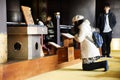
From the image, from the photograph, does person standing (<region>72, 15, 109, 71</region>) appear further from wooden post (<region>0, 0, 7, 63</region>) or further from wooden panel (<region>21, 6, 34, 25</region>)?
wooden post (<region>0, 0, 7, 63</region>)

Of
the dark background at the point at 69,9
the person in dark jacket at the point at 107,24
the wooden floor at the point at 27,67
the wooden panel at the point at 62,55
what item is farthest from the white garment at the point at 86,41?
the dark background at the point at 69,9

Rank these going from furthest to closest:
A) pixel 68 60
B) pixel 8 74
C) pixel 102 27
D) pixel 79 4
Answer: pixel 79 4 → pixel 102 27 → pixel 68 60 → pixel 8 74

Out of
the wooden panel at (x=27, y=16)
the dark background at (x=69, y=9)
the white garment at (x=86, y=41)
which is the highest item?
the dark background at (x=69, y=9)

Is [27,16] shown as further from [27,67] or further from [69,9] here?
[69,9]

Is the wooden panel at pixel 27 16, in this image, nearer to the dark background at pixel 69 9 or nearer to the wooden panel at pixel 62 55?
the wooden panel at pixel 62 55

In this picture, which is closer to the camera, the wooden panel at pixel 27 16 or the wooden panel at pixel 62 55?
the wooden panel at pixel 27 16

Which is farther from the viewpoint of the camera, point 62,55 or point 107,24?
point 107,24

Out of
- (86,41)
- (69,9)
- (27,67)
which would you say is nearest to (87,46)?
(86,41)

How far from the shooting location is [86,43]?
5559 mm

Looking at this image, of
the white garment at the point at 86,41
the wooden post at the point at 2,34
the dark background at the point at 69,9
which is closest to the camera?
the wooden post at the point at 2,34

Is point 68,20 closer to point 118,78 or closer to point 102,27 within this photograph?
point 102,27

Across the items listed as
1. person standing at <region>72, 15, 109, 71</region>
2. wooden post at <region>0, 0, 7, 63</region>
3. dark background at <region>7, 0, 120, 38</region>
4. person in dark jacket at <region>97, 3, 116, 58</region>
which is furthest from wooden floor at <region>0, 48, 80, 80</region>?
dark background at <region>7, 0, 120, 38</region>

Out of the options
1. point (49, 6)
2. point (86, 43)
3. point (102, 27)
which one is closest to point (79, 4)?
point (49, 6)

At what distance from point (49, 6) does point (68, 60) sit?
18.9 feet
